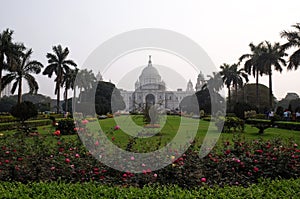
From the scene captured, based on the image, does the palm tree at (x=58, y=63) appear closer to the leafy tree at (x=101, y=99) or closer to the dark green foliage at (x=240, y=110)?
the leafy tree at (x=101, y=99)

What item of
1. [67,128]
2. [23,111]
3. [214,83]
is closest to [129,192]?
[67,128]

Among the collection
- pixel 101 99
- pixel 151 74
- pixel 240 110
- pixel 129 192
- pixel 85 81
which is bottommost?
pixel 129 192

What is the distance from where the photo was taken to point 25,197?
12.6ft

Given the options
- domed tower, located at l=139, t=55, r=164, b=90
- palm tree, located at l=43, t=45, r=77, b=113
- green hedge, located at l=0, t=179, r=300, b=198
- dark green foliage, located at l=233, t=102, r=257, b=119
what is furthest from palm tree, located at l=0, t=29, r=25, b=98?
domed tower, located at l=139, t=55, r=164, b=90

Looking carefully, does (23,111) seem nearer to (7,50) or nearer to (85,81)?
(7,50)

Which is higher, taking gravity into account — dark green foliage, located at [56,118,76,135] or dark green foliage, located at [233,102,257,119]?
dark green foliage, located at [233,102,257,119]

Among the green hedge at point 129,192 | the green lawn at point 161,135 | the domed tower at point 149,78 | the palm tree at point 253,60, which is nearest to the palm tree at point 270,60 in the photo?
the palm tree at point 253,60

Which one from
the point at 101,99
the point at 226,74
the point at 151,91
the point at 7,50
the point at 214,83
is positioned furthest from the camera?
the point at 151,91

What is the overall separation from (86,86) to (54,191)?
4872cm

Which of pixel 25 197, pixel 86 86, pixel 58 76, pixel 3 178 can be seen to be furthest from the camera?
pixel 86 86

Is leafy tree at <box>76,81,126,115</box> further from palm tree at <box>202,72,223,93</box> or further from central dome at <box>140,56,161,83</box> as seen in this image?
palm tree at <box>202,72,223,93</box>

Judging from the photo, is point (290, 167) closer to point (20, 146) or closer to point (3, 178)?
point (3, 178)

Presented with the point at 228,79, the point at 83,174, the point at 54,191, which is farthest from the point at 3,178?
the point at 228,79

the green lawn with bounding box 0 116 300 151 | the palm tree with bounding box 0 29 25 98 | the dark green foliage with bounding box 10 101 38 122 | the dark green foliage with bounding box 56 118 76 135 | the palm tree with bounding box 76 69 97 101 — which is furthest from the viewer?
the palm tree with bounding box 76 69 97 101
